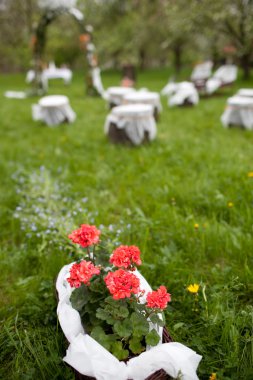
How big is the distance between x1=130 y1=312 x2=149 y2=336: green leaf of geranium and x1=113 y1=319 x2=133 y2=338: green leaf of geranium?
2 cm

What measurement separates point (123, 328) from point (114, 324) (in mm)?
42

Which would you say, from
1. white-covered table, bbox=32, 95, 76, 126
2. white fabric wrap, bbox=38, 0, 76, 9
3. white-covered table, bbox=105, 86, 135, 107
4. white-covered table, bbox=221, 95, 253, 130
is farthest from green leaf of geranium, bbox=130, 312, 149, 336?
white fabric wrap, bbox=38, 0, 76, 9

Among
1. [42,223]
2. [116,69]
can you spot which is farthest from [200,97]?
[116,69]

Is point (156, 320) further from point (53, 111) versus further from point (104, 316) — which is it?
point (53, 111)

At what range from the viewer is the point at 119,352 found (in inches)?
53.6

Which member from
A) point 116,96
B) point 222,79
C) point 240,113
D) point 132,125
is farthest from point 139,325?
point 222,79

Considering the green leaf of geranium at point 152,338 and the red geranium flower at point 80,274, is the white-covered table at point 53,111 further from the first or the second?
the green leaf of geranium at point 152,338

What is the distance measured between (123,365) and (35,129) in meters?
6.05

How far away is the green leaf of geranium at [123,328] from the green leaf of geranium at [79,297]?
22cm

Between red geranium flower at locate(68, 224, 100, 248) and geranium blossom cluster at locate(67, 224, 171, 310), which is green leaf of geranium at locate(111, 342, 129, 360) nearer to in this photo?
geranium blossom cluster at locate(67, 224, 171, 310)

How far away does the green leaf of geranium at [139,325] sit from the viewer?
1397mm

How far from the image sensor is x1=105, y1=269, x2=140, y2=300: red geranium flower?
1359mm

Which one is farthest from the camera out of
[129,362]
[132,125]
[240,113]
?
[240,113]

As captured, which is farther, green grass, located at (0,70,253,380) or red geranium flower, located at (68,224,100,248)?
green grass, located at (0,70,253,380)
